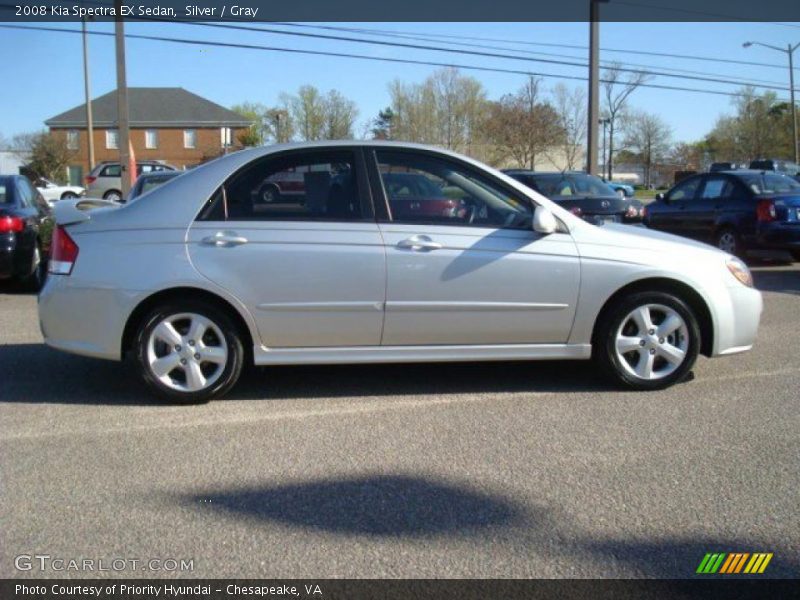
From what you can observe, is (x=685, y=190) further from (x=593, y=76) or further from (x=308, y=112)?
(x=308, y=112)

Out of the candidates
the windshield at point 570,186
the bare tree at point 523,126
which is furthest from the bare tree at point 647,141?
the windshield at point 570,186

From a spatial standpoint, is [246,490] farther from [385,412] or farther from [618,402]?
[618,402]

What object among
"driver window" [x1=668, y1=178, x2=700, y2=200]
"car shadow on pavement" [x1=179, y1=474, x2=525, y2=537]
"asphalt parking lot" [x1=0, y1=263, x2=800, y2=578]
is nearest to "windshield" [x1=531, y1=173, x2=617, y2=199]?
"driver window" [x1=668, y1=178, x2=700, y2=200]

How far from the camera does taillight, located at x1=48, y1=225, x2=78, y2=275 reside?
16.2ft

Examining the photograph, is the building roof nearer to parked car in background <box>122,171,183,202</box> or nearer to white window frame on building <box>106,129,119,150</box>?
white window frame on building <box>106,129,119,150</box>

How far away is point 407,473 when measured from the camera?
154 inches

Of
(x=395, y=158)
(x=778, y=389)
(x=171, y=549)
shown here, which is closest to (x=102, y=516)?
(x=171, y=549)

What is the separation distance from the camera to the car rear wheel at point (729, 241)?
11.9 m

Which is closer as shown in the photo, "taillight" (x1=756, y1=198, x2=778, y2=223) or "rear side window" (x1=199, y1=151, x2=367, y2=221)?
"rear side window" (x1=199, y1=151, x2=367, y2=221)

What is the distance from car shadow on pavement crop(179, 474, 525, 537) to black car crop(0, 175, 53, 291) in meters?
6.11

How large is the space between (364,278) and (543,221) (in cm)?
121

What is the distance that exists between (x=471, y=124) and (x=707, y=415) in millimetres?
46464

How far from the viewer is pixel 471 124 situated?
49.6 metres

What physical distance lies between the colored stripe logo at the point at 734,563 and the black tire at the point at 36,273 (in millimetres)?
8289
